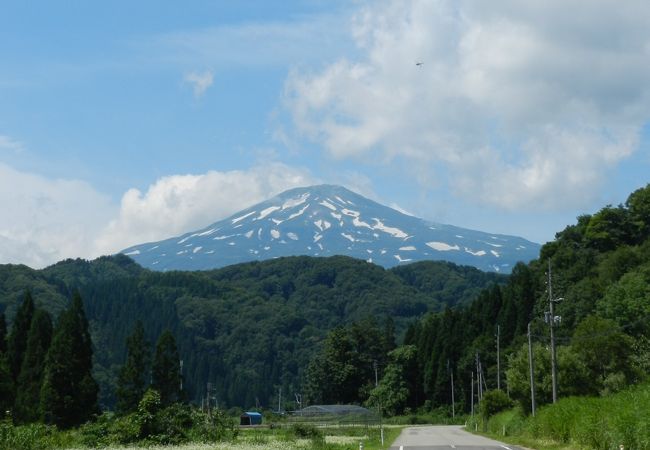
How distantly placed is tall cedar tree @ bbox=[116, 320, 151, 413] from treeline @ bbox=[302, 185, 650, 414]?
2733cm

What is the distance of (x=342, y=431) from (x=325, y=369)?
62.5 metres

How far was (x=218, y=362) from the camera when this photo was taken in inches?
7603

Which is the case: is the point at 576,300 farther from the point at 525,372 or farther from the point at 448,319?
the point at 525,372

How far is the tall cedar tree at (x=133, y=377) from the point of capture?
244ft

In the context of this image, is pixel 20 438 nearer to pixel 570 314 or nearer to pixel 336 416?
pixel 336 416

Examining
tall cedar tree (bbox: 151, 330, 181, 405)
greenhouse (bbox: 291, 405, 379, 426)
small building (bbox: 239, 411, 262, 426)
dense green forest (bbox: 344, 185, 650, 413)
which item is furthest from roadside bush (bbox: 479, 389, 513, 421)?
small building (bbox: 239, 411, 262, 426)

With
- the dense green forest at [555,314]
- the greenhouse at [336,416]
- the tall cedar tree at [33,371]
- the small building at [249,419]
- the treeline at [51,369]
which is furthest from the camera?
the small building at [249,419]

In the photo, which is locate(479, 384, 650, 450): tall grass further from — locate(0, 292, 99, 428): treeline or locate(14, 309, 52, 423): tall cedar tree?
locate(14, 309, 52, 423): tall cedar tree

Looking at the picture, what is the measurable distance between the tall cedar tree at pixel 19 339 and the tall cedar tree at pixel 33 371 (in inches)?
64.5

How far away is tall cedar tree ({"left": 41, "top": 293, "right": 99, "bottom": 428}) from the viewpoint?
60594 millimetres

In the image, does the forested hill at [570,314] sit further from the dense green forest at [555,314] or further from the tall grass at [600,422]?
the tall grass at [600,422]

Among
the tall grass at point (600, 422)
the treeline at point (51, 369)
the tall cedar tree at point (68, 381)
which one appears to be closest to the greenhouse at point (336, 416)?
the treeline at point (51, 369)

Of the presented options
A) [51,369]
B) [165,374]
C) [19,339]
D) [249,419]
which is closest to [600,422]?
[51,369]

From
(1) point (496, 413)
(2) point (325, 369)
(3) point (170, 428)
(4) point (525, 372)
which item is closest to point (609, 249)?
(2) point (325, 369)
